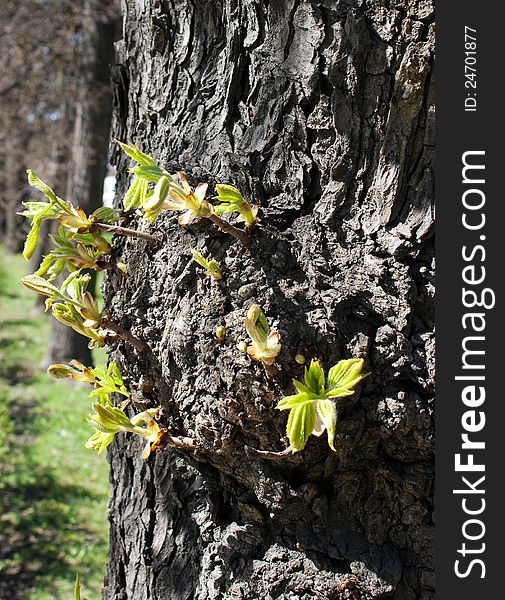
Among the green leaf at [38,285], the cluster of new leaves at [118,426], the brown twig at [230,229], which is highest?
the brown twig at [230,229]

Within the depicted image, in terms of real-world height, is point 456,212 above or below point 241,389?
above

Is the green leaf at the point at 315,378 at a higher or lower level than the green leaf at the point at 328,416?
higher

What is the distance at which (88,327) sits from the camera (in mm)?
1317

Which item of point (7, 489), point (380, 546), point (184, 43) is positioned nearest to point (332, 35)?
point (184, 43)

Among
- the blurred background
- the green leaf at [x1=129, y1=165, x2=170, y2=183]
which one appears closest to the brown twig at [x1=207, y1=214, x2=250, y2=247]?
the green leaf at [x1=129, y1=165, x2=170, y2=183]

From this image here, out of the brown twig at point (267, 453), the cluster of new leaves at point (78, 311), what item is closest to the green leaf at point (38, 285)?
the cluster of new leaves at point (78, 311)

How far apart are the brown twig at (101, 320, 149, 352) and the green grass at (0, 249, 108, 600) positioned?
10.5 ft

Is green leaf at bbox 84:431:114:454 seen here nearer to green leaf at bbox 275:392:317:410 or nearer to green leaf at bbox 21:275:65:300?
green leaf at bbox 21:275:65:300

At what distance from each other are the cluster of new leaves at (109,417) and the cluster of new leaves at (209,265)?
32cm

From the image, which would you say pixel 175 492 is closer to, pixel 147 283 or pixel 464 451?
pixel 147 283

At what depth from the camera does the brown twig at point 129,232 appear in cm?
129

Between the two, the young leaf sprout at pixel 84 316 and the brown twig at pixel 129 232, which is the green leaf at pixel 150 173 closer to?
the brown twig at pixel 129 232

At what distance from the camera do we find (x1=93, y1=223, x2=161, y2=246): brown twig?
1.29 metres

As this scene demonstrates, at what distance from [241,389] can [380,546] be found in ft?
1.41
